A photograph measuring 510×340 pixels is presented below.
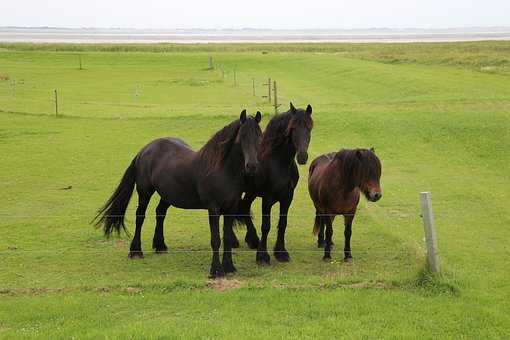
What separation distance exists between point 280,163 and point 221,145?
0.94 metres

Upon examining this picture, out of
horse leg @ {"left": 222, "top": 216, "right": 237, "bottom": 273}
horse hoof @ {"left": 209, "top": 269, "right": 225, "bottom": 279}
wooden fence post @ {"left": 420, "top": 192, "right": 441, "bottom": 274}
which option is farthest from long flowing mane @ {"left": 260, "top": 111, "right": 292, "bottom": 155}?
wooden fence post @ {"left": 420, "top": 192, "right": 441, "bottom": 274}

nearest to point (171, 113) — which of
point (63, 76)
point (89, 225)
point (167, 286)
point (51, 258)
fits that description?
point (89, 225)

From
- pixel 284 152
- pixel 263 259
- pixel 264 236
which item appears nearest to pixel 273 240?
pixel 263 259

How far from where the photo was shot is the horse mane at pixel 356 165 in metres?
8.02

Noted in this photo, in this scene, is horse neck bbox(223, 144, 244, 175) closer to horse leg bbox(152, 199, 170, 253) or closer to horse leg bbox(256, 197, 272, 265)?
horse leg bbox(256, 197, 272, 265)

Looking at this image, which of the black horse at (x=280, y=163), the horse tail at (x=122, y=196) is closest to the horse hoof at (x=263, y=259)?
the black horse at (x=280, y=163)

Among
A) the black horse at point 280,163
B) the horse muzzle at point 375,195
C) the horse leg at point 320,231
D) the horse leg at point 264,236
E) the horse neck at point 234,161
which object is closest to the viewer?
the horse muzzle at point 375,195

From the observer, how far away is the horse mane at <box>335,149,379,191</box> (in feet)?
26.3

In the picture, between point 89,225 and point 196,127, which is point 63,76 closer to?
point 196,127

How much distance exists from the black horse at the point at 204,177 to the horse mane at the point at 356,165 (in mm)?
1356

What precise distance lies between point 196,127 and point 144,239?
37.6 feet

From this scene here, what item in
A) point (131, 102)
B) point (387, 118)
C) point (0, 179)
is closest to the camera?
point (0, 179)

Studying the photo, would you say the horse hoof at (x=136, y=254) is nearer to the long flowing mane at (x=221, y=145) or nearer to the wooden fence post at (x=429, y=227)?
the long flowing mane at (x=221, y=145)

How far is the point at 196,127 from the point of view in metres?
21.6
